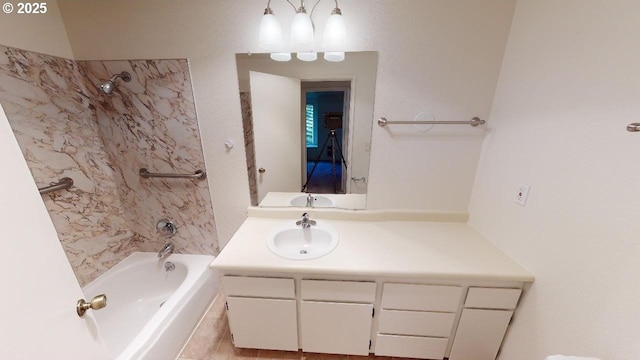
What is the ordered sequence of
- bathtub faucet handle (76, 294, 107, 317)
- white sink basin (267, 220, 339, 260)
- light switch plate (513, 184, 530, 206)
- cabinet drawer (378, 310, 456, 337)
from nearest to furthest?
1. bathtub faucet handle (76, 294, 107, 317)
2. light switch plate (513, 184, 530, 206)
3. cabinet drawer (378, 310, 456, 337)
4. white sink basin (267, 220, 339, 260)

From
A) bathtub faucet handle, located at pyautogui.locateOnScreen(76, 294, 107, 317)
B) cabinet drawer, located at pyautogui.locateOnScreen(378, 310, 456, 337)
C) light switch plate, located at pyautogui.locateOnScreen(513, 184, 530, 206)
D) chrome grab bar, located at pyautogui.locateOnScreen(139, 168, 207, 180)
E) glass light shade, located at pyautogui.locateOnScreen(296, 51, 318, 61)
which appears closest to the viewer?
bathtub faucet handle, located at pyautogui.locateOnScreen(76, 294, 107, 317)

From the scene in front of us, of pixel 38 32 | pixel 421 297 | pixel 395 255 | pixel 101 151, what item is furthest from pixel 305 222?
pixel 38 32

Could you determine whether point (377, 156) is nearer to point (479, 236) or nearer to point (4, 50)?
point (479, 236)

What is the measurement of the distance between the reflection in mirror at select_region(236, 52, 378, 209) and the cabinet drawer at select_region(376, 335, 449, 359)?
792mm

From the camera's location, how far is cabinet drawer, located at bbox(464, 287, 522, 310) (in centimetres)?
113

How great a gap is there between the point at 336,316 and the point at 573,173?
125cm

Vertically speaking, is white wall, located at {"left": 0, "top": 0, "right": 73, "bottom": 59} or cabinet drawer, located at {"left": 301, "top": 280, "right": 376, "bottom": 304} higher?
white wall, located at {"left": 0, "top": 0, "right": 73, "bottom": 59}

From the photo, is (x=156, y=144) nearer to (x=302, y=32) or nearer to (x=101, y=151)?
(x=101, y=151)

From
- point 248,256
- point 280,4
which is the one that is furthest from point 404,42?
point 248,256

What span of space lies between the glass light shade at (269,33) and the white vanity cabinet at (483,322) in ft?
5.39

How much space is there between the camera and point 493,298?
115 cm

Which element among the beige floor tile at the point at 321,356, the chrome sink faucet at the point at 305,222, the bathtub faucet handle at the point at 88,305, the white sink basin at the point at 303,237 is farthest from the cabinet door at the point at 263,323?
the bathtub faucet handle at the point at 88,305

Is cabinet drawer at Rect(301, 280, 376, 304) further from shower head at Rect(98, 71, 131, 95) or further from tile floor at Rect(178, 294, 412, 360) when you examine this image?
shower head at Rect(98, 71, 131, 95)

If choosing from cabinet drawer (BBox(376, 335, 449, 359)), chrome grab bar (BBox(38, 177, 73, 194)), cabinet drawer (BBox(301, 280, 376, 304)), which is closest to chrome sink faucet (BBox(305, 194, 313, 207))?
cabinet drawer (BBox(301, 280, 376, 304))
